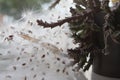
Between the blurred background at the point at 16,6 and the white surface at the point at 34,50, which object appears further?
the blurred background at the point at 16,6

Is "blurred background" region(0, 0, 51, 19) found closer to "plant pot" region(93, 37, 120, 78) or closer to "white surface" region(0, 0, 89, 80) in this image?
"white surface" region(0, 0, 89, 80)

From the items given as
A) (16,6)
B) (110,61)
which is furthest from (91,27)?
(16,6)

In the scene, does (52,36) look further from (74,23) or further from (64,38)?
(74,23)

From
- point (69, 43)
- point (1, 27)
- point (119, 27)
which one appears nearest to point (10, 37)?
point (1, 27)

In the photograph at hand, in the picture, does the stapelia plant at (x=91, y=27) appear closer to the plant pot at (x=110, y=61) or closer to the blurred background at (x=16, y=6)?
the plant pot at (x=110, y=61)

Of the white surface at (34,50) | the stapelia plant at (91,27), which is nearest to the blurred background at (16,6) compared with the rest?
the white surface at (34,50)

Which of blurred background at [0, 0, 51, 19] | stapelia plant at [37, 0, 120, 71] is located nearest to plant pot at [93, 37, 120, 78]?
stapelia plant at [37, 0, 120, 71]
